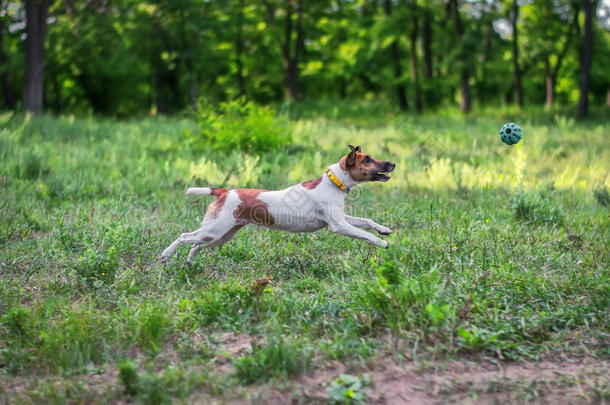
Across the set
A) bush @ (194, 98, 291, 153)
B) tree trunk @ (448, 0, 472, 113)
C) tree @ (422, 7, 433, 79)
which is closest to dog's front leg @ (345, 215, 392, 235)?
bush @ (194, 98, 291, 153)

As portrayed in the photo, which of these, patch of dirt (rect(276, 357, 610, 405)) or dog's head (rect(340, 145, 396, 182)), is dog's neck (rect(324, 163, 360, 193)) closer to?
dog's head (rect(340, 145, 396, 182))

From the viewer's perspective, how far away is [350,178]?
16.6 ft

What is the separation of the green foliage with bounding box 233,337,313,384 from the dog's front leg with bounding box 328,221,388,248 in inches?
58.0

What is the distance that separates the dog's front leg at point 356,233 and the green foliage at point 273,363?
1474mm

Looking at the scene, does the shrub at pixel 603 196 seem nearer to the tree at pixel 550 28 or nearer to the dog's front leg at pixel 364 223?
the dog's front leg at pixel 364 223

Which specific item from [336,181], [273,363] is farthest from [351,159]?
[273,363]

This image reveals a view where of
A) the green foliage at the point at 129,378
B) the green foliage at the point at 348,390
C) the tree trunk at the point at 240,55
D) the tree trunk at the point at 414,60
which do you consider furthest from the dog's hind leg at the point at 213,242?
the tree trunk at the point at 240,55

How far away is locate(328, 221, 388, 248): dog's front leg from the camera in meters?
4.84

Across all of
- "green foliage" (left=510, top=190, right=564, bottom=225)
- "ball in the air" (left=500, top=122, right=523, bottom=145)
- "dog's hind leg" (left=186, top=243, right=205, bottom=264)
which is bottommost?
"dog's hind leg" (left=186, top=243, right=205, bottom=264)

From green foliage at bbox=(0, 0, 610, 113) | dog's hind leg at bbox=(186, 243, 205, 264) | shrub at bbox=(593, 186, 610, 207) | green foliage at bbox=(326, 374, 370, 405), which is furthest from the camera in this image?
green foliage at bbox=(0, 0, 610, 113)

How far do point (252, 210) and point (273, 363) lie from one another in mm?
1836

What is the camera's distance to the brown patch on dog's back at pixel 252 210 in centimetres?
500

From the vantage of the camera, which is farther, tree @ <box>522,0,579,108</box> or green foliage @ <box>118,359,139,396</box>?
tree @ <box>522,0,579,108</box>

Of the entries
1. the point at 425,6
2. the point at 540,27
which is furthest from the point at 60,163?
the point at 540,27
